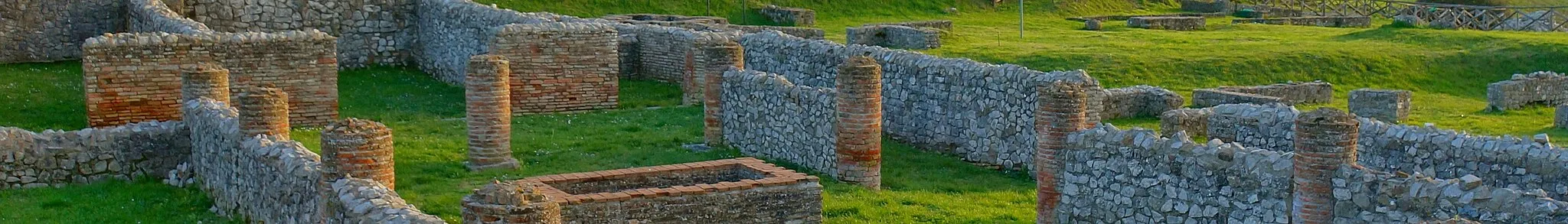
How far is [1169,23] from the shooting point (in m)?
38.8

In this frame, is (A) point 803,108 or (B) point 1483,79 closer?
(A) point 803,108

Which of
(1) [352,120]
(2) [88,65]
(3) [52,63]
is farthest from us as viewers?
(3) [52,63]

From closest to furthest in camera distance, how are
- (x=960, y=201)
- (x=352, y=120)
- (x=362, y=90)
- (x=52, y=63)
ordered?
1. (x=352, y=120)
2. (x=960, y=201)
3. (x=362, y=90)
4. (x=52, y=63)

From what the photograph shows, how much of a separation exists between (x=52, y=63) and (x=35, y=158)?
1062 cm

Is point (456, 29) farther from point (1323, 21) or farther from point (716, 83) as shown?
point (1323, 21)

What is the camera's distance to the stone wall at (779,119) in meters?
18.2

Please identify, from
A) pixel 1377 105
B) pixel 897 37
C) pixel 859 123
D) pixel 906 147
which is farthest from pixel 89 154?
pixel 897 37

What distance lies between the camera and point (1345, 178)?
38.9 ft

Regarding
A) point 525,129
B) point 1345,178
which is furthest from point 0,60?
point 1345,178

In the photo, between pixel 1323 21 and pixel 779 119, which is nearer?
pixel 779 119

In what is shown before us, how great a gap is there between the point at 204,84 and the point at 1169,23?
2323 centimetres

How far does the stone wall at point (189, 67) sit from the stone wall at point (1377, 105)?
34.1 ft

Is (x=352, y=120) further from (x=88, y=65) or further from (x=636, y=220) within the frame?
(x=88, y=65)

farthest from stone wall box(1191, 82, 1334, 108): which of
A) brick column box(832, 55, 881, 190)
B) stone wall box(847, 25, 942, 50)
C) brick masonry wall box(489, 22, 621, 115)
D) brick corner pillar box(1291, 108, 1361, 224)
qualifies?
A: brick corner pillar box(1291, 108, 1361, 224)
